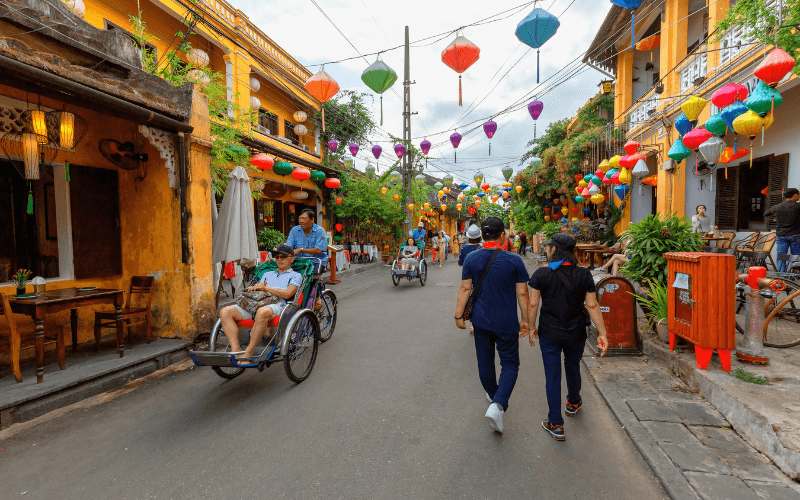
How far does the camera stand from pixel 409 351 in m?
5.41

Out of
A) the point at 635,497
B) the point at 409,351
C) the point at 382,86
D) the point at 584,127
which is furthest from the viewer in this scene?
the point at 584,127

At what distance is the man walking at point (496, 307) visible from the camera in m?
3.21

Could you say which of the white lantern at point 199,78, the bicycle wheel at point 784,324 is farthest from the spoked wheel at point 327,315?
the bicycle wheel at point 784,324

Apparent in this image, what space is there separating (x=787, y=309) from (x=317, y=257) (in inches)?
249

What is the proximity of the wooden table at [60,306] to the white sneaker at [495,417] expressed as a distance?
172 inches

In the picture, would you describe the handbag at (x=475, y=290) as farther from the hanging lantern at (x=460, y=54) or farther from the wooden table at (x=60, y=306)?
the hanging lantern at (x=460, y=54)

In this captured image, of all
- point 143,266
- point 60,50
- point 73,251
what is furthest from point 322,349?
point 60,50

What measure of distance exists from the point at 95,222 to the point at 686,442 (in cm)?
738

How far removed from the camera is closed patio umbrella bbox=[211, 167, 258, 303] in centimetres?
618

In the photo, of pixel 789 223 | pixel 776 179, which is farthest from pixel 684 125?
pixel 776 179

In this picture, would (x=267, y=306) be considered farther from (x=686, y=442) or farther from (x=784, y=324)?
(x=784, y=324)

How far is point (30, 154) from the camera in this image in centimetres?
469

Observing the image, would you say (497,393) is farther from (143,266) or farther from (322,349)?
(143,266)

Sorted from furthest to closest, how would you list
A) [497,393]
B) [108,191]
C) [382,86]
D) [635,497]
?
[382,86], [108,191], [497,393], [635,497]
